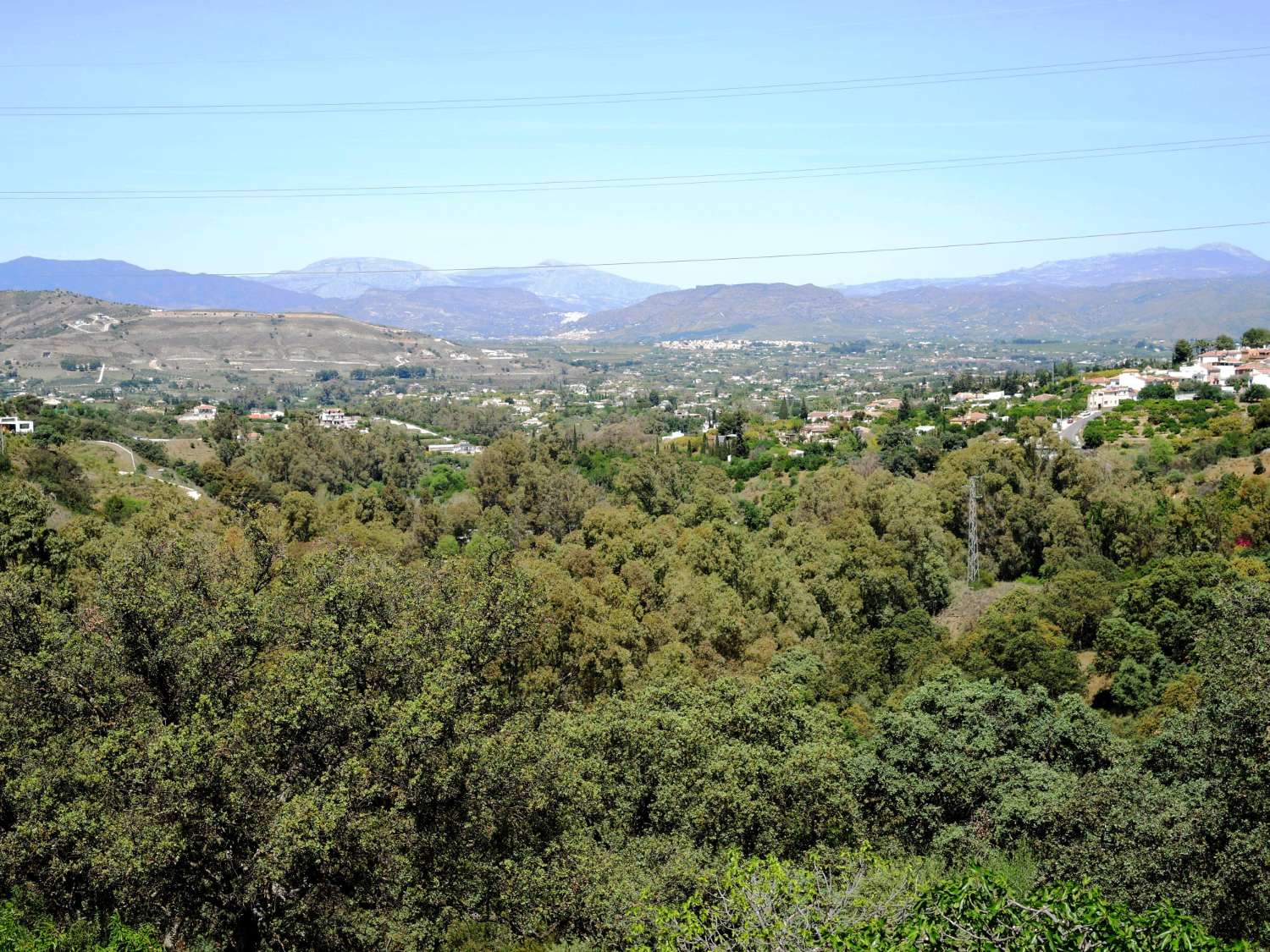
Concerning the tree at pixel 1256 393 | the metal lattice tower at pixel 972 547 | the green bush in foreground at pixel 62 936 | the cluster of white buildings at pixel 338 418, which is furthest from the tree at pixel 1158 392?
the green bush in foreground at pixel 62 936

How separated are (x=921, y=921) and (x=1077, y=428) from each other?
5070 centimetres

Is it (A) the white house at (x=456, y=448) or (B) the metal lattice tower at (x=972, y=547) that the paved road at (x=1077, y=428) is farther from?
(A) the white house at (x=456, y=448)

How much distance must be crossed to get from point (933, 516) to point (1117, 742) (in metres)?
20.2

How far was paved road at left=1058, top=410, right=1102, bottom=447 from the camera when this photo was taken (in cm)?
4972

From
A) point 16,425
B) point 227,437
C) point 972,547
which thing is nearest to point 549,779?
point 972,547

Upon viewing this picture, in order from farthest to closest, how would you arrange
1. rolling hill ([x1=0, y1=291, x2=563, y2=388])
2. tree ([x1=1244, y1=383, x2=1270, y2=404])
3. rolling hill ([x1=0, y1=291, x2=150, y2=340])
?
rolling hill ([x1=0, y1=291, x2=150, y2=340]) → rolling hill ([x1=0, y1=291, x2=563, y2=388]) → tree ([x1=1244, y1=383, x2=1270, y2=404])

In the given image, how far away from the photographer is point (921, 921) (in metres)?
7.20

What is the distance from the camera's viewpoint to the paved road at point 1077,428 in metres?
49.7

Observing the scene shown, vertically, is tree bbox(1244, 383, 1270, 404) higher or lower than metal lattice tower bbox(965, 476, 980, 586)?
higher

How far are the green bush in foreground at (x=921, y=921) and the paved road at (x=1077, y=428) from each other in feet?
149

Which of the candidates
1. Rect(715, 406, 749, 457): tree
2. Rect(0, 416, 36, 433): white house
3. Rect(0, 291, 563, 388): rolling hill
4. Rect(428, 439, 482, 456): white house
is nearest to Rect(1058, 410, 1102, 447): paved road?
Rect(715, 406, 749, 457): tree

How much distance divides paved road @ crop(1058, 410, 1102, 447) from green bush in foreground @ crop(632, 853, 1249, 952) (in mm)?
45359

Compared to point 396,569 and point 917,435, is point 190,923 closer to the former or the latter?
point 396,569

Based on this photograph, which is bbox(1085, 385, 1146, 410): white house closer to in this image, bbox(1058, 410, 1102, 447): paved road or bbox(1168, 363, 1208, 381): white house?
bbox(1058, 410, 1102, 447): paved road
